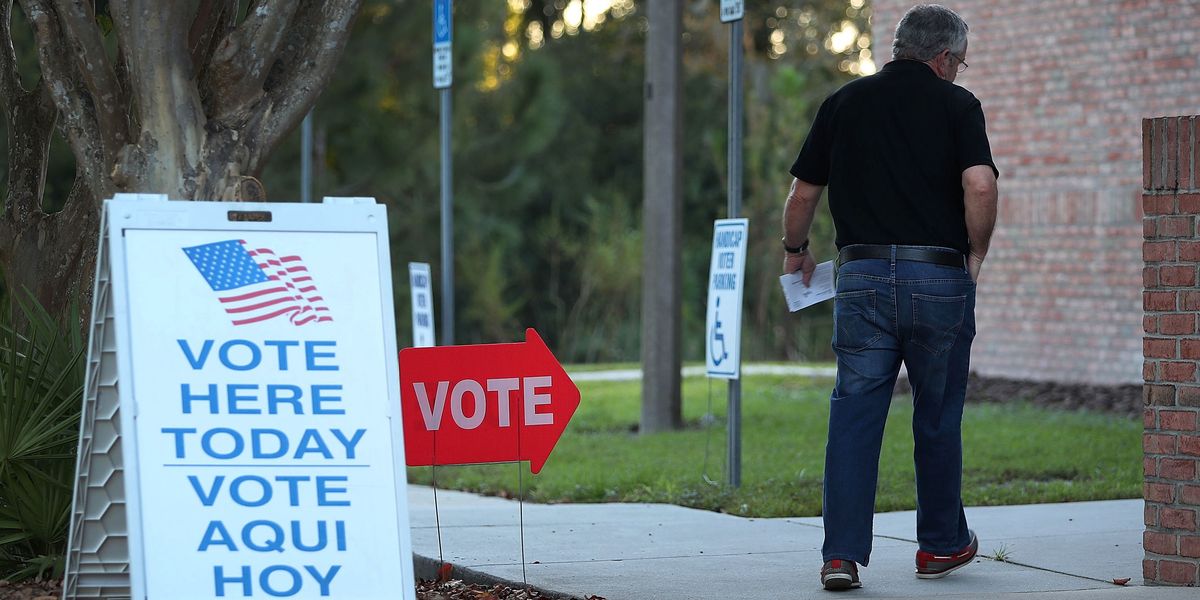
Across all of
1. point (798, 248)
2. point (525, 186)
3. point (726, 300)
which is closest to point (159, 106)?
point (798, 248)

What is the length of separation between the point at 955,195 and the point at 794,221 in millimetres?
573

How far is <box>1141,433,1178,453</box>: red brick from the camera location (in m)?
5.32

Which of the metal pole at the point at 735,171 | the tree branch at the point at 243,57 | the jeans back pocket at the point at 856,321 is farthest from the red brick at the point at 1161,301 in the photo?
the metal pole at the point at 735,171

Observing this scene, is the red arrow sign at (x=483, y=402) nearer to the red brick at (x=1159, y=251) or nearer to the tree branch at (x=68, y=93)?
the tree branch at (x=68, y=93)

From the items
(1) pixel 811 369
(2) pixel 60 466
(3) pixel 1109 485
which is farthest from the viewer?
(1) pixel 811 369

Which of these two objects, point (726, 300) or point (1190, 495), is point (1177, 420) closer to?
point (1190, 495)

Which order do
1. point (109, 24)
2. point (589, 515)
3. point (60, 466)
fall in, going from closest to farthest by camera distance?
1. point (60, 466)
2. point (109, 24)
3. point (589, 515)

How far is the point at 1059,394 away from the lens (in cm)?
1376

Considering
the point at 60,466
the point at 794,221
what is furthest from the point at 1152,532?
the point at 60,466

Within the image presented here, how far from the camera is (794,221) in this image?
227 inches

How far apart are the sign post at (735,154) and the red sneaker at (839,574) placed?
3.05m

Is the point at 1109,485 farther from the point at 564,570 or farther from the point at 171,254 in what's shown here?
the point at 171,254

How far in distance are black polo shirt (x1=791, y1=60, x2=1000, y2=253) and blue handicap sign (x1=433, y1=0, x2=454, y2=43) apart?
653 centimetres

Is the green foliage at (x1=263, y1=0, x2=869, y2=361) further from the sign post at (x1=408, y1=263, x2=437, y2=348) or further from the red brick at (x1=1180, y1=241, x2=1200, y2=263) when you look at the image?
the red brick at (x1=1180, y1=241, x2=1200, y2=263)
